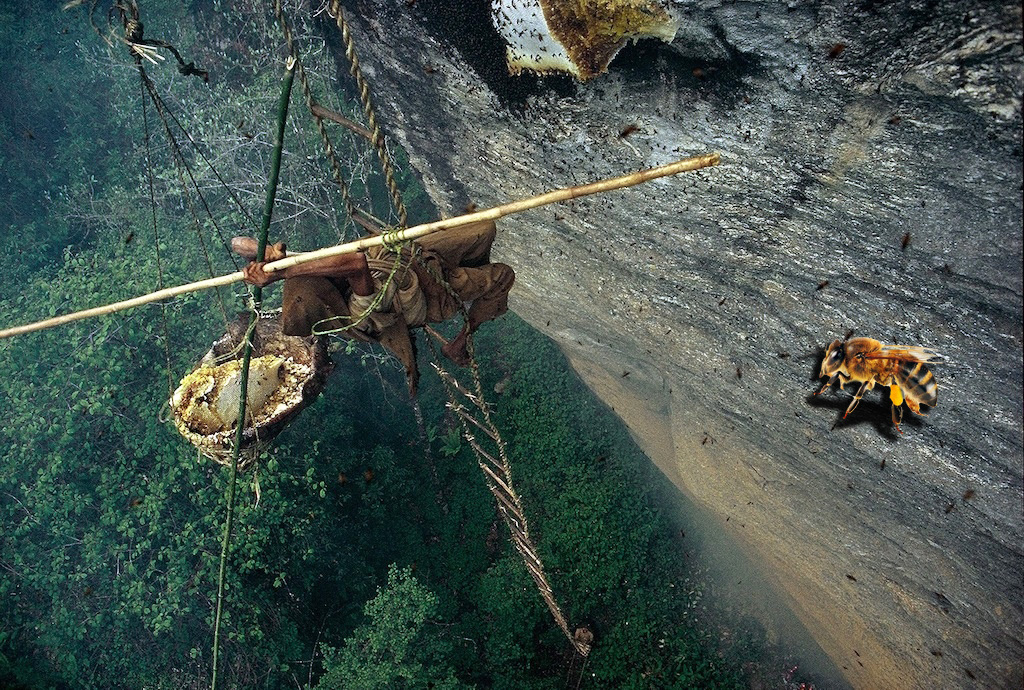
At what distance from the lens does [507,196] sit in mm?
6195

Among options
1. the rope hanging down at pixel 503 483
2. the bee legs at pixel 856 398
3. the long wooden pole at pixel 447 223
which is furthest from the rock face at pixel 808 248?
the rope hanging down at pixel 503 483

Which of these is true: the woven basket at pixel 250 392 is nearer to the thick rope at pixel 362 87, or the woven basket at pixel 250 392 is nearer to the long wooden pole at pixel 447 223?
the long wooden pole at pixel 447 223

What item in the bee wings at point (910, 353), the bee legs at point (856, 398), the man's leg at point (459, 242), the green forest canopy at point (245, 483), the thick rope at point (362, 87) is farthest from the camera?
the green forest canopy at point (245, 483)

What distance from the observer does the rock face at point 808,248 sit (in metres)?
3.20

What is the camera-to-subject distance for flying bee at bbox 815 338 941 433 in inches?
152

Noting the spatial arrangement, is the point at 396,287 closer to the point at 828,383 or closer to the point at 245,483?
the point at 828,383

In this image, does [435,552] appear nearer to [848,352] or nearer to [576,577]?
[576,577]

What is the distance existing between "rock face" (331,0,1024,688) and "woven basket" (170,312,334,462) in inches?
106

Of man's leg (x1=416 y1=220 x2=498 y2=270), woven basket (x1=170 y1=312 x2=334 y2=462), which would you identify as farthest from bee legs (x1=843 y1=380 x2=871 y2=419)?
woven basket (x1=170 y1=312 x2=334 y2=462)

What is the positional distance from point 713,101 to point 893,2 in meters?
1.15

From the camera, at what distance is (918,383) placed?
3852 mm

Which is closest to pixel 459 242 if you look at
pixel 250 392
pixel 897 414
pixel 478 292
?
pixel 478 292

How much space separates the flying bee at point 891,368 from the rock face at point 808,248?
106 millimetres

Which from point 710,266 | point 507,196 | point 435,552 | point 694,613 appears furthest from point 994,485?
point 435,552
